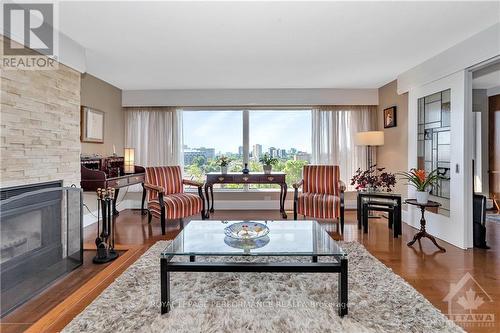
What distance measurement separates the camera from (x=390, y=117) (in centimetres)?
483

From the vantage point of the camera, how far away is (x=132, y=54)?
11.3 ft

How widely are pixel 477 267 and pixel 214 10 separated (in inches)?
140

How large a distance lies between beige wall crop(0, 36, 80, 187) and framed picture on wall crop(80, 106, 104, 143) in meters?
1.03

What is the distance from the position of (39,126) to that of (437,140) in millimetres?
4772

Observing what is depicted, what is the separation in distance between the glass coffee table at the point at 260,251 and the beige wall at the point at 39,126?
1549 mm

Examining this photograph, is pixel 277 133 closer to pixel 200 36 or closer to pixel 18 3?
pixel 200 36

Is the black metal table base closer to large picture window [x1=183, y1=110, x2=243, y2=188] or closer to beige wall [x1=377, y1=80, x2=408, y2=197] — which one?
beige wall [x1=377, y1=80, x2=408, y2=197]

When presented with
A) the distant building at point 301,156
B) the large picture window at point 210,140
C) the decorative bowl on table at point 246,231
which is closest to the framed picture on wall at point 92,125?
the large picture window at point 210,140

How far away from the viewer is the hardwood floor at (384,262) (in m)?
1.94

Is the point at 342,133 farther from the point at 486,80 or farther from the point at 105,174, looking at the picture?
the point at 105,174

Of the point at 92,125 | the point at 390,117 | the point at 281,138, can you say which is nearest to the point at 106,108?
the point at 92,125

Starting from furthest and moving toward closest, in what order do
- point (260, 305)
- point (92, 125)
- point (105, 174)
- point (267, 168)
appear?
point (267, 168) < point (92, 125) < point (105, 174) < point (260, 305)

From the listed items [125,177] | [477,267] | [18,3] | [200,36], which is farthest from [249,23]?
[477,267]

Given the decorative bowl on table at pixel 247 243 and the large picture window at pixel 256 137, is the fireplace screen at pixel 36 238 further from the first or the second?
the large picture window at pixel 256 137
